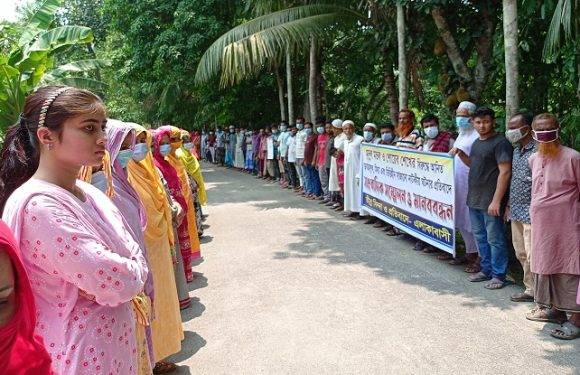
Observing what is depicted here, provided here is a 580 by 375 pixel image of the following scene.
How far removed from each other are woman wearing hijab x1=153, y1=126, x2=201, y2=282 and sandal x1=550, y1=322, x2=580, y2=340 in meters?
3.53

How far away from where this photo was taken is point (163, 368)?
3.65m

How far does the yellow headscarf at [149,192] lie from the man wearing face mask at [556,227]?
9.68 ft

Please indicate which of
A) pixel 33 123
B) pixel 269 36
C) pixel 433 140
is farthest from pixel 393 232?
pixel 33 123

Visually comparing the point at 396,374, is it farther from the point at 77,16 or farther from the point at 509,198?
the point at 77,16

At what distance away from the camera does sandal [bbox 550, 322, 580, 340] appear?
3.80 meters

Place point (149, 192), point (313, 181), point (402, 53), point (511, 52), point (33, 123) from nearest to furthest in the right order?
point (33, 123)
point (149, 192)
point (511, 52)
point (402, 53)
point (313, 181)

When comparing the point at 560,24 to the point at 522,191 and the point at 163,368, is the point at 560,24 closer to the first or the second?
the point at 522,191

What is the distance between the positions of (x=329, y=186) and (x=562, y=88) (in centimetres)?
449

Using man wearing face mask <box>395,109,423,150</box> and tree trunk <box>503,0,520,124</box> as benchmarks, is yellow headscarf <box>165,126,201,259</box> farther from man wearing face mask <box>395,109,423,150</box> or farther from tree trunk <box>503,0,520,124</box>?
tree trunk <box>503,0,520,124</box>

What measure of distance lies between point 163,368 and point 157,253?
0.82 m

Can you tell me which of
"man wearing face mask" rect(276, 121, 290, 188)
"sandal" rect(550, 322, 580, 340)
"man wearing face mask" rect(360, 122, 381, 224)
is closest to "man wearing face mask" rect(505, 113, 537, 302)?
"sandal" rect(550, 322, 580, 340)

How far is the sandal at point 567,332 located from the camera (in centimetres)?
380

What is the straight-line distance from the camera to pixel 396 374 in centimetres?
339

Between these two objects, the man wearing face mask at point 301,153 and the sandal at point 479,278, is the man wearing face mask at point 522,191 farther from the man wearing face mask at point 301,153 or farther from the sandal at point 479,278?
the man wearing face mask at point 301,153
